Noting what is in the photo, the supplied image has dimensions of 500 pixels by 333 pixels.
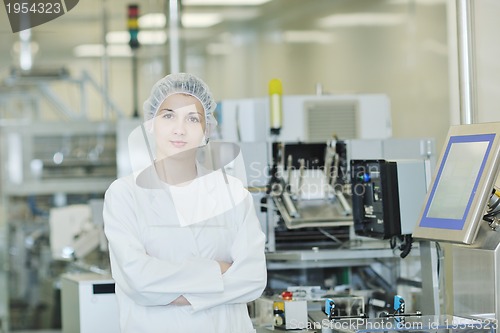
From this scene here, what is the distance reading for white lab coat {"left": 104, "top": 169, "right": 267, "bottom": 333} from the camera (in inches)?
107

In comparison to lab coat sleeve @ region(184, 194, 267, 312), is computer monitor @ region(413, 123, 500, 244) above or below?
above

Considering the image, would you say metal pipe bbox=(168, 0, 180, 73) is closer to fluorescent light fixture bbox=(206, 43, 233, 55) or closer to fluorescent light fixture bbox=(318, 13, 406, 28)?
fluorescent light fixture bbox=(318, 13, 406, 28)

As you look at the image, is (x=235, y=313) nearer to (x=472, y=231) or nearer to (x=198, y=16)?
(x=472, y=231)

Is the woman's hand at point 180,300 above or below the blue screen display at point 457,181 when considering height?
below

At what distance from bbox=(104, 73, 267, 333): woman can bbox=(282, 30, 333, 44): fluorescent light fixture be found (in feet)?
15.9

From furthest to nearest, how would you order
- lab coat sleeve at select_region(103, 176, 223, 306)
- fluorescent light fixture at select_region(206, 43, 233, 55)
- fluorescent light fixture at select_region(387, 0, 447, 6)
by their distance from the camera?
1. fluorescent light fixture at select_region(206, 43, 233, 55)
2. fluorescent light fixture at select_region(387, 0, 447, 6)
3. lab coat sleeve at select_region(103, 176, 223, 306)

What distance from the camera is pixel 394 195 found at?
3.53m

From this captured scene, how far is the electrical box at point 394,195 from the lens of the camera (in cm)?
351

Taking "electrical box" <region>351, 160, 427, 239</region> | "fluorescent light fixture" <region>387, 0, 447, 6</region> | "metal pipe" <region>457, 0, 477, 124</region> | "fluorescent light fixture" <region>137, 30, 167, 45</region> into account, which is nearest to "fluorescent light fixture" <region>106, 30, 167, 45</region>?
"fluorescent light fixture" <region>137, 30, 167, 45</region>

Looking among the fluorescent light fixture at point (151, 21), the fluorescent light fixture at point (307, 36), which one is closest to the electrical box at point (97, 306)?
the fluorescent light fixture at point (151, 21)

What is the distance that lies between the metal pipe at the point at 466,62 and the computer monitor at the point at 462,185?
81 cm

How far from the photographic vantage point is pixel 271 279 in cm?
445

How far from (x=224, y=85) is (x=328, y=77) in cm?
170

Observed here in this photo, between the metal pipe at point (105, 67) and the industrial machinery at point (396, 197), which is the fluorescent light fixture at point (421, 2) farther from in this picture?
the industrial machinery at point (396, 197)
